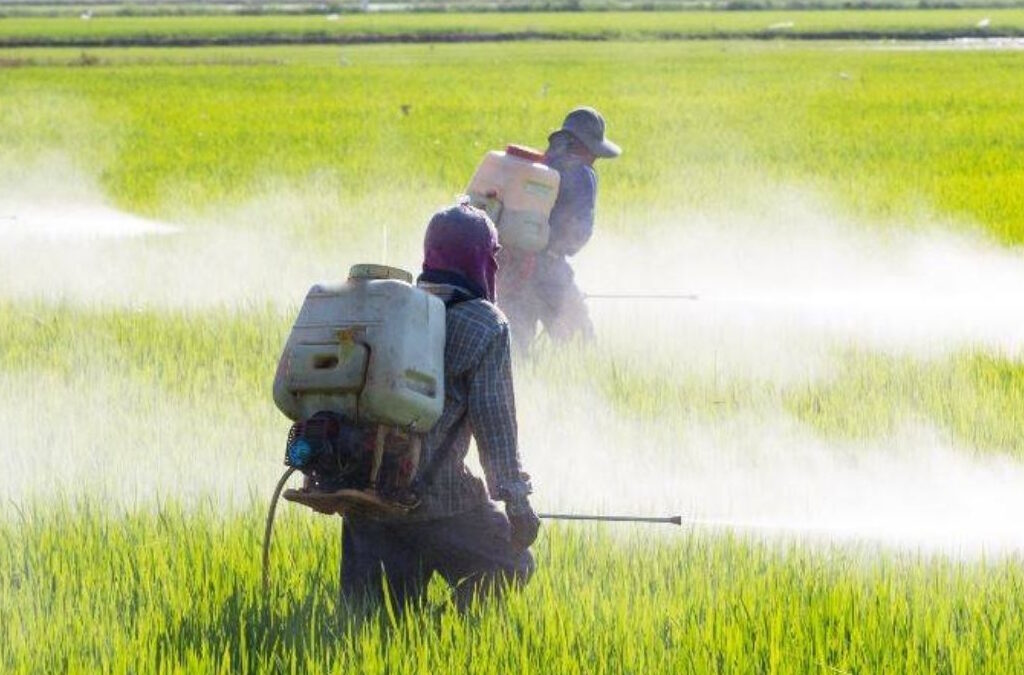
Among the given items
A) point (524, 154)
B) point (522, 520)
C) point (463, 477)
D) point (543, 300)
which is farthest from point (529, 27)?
point (522, 520)

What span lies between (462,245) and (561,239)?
3580 millimetres

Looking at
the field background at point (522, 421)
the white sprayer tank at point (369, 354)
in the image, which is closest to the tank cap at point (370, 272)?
the white sprayer tank at point (369, 354)

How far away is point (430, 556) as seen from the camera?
419 centimetres

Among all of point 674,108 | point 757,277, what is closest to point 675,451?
point 757,277

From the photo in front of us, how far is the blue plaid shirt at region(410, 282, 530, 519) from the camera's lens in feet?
13.3

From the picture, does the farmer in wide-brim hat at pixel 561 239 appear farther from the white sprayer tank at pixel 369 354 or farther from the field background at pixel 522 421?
the white sprayer tank at pixel 369 354

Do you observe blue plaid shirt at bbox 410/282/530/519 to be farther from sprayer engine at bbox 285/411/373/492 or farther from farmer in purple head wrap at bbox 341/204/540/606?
sprayer engine at bbox 285/411/373/492

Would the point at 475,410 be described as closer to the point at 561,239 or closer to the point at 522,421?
the point at 522,421

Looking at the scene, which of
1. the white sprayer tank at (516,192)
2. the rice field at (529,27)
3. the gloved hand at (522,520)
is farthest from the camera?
the rice field at (529,27)

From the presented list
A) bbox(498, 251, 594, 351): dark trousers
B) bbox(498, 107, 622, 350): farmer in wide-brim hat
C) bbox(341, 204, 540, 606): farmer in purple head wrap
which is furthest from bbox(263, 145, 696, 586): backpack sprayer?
bbox(498, 251, 594, 351): dark trousers

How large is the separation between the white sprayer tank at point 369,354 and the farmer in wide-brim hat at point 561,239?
3.51 metres

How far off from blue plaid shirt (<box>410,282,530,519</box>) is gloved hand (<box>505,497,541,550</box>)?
0.06ft

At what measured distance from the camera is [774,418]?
6.88m

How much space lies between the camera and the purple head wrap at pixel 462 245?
4.16 meters
